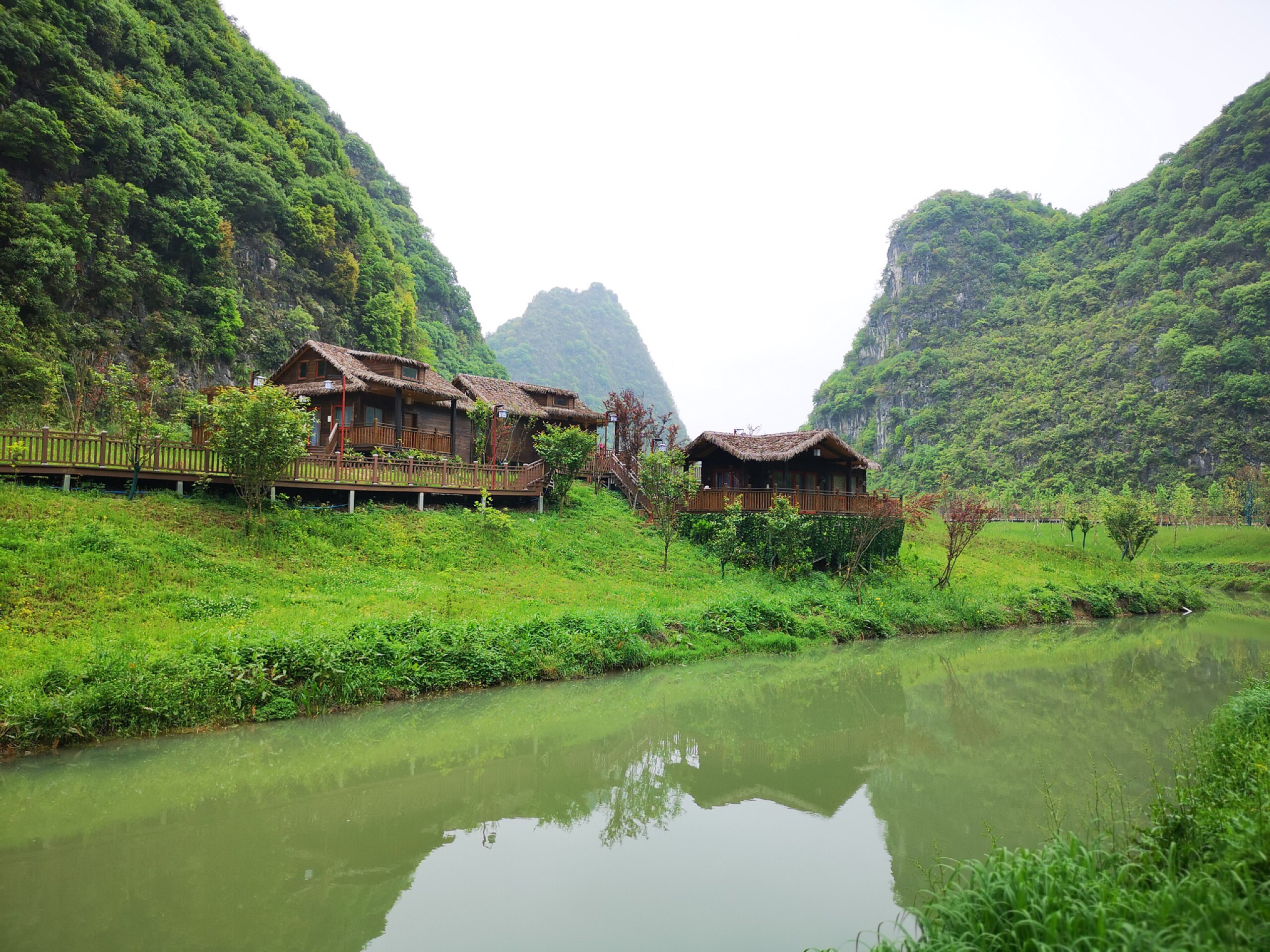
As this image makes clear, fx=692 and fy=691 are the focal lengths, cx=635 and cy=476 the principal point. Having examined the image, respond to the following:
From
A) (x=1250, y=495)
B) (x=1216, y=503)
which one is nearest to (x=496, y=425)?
(x=1216, y=503)

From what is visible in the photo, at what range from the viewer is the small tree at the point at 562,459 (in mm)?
26188

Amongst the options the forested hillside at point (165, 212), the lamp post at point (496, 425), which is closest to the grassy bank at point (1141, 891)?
the lamp post at point (496, 425)

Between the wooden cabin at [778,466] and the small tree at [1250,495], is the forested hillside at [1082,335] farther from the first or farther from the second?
the wooden cabin at [778,466]

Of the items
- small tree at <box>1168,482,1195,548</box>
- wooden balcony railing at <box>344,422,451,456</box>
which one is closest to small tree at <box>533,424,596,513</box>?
wooden balcony railing at <box>344,422,451,456</box>

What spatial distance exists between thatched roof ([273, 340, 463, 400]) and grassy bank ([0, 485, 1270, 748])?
7.97 metres

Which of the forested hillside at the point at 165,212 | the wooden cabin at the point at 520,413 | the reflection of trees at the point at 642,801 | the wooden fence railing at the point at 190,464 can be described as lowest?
the reflection of trees at the point at 642,801

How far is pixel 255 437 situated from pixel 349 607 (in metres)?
5.94

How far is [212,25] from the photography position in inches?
1731

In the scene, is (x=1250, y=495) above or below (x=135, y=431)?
above

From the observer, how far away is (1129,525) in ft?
117

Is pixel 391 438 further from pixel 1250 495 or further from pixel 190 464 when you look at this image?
pixel 1250 495

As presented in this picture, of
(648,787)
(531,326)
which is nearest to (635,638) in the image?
(648,787)

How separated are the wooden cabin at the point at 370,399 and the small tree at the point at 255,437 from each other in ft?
27.4

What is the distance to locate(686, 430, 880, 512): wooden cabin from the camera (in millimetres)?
27547
